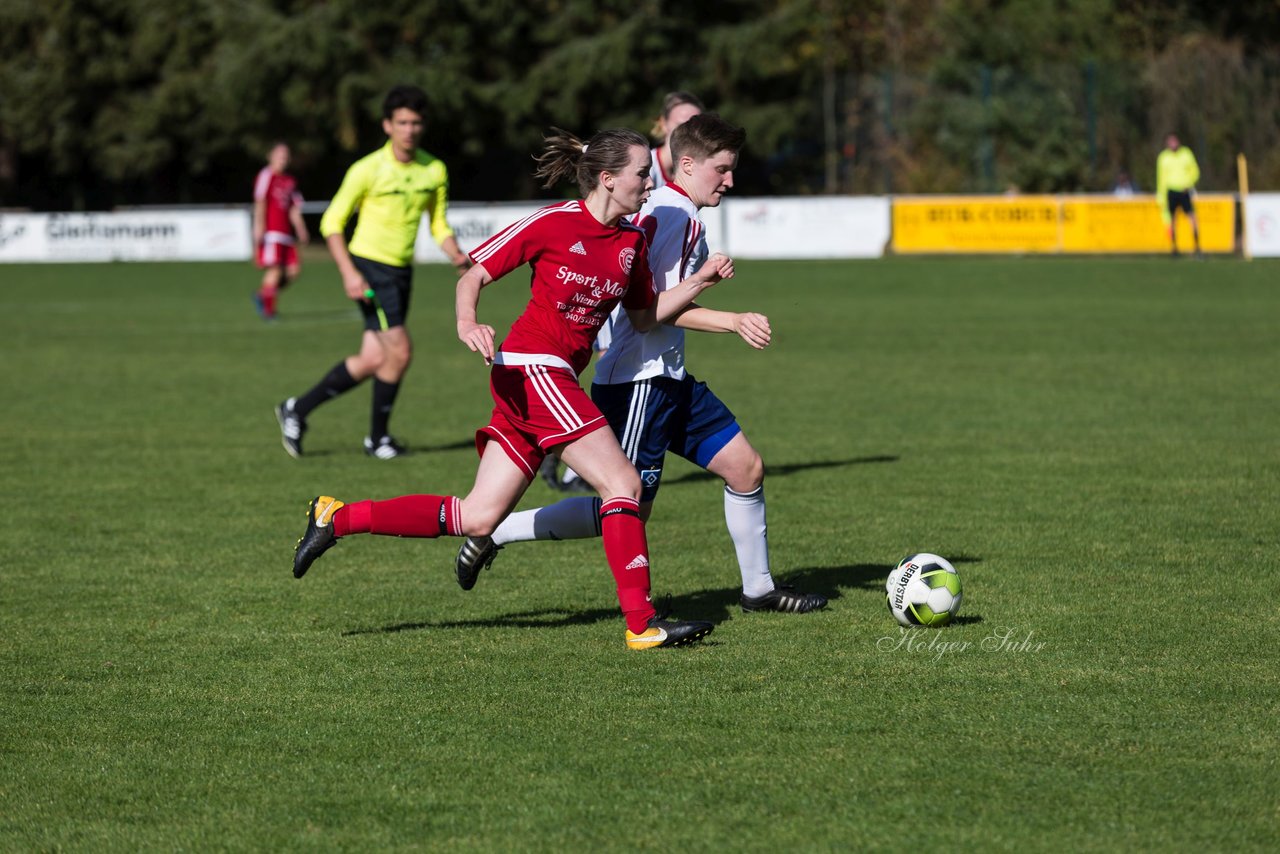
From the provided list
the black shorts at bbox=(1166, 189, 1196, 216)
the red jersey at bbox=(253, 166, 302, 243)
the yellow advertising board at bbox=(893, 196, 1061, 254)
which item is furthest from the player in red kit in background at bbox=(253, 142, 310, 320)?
the black shorts at bbox=(1166, 189, 1196, 216)

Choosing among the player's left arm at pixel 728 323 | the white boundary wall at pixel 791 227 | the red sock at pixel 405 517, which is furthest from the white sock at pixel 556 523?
the white boundary wall at pixel 791 227

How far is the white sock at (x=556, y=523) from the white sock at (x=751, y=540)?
49cm

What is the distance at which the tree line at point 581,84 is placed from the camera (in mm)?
38031

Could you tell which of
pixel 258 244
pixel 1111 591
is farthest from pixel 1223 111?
pixel 1111 591

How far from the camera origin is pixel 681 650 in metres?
5.53

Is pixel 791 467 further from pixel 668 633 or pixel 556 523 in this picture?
pixel 668 633

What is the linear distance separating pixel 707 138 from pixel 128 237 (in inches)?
1209

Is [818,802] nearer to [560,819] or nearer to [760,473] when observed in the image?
[560,819]

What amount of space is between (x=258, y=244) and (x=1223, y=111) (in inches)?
875

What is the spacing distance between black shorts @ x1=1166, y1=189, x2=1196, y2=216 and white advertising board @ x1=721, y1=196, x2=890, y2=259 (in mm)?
5483

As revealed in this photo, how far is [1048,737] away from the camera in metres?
4.51

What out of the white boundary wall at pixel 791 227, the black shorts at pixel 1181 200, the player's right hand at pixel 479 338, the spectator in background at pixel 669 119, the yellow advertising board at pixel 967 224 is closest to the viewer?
the player's right hand at pixel 479 338

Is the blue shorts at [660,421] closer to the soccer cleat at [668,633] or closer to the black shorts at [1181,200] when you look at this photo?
the soccer cleat at [668,633]

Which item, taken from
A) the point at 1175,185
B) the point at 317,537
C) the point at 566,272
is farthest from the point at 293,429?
the point at 1175,185
